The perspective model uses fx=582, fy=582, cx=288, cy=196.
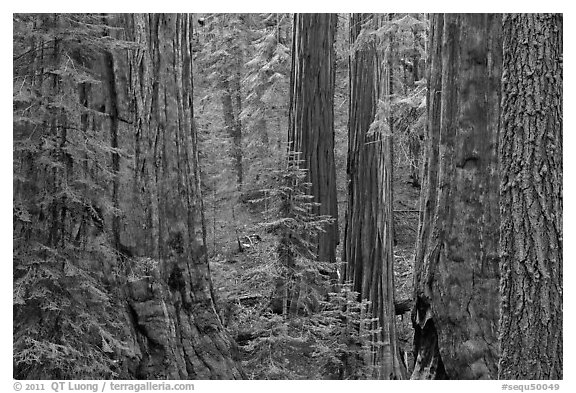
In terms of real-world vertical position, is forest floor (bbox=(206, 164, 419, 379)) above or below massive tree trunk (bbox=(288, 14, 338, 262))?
below

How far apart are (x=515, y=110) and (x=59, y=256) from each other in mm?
2916

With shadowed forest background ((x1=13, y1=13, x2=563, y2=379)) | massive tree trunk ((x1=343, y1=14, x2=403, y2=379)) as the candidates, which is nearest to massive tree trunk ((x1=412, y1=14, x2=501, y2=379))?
shadowed forest background ((x1=13, y1=13, x2=563, y2=379))

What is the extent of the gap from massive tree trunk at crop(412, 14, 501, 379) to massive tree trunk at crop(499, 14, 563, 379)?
98 centimetres

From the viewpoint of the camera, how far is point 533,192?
11.1 feet

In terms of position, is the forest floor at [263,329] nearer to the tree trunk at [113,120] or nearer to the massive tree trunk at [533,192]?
the tree trunk at [113,120]

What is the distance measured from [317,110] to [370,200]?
1.84 meters

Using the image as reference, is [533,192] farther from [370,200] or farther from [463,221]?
[370,200]

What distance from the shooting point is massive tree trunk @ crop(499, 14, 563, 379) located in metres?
3.39

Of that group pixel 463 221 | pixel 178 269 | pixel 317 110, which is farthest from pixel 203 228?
pixel 317 110

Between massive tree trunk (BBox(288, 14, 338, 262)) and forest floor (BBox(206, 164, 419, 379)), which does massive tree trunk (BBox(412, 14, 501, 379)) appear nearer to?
forest floor (BBox(206, 164, 419, 379))

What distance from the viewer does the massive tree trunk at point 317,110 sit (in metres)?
9.41

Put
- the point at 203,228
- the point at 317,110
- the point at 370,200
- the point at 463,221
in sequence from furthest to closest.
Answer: the point at 317,110 → the point at 370,200 → the point at 203,228 → the point at 463,221

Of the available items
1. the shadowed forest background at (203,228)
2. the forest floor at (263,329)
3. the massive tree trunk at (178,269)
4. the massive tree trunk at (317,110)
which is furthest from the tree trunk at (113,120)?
the massive tree trunk at (317,110)

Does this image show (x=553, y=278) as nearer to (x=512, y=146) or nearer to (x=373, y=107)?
(x=512, y=146)
